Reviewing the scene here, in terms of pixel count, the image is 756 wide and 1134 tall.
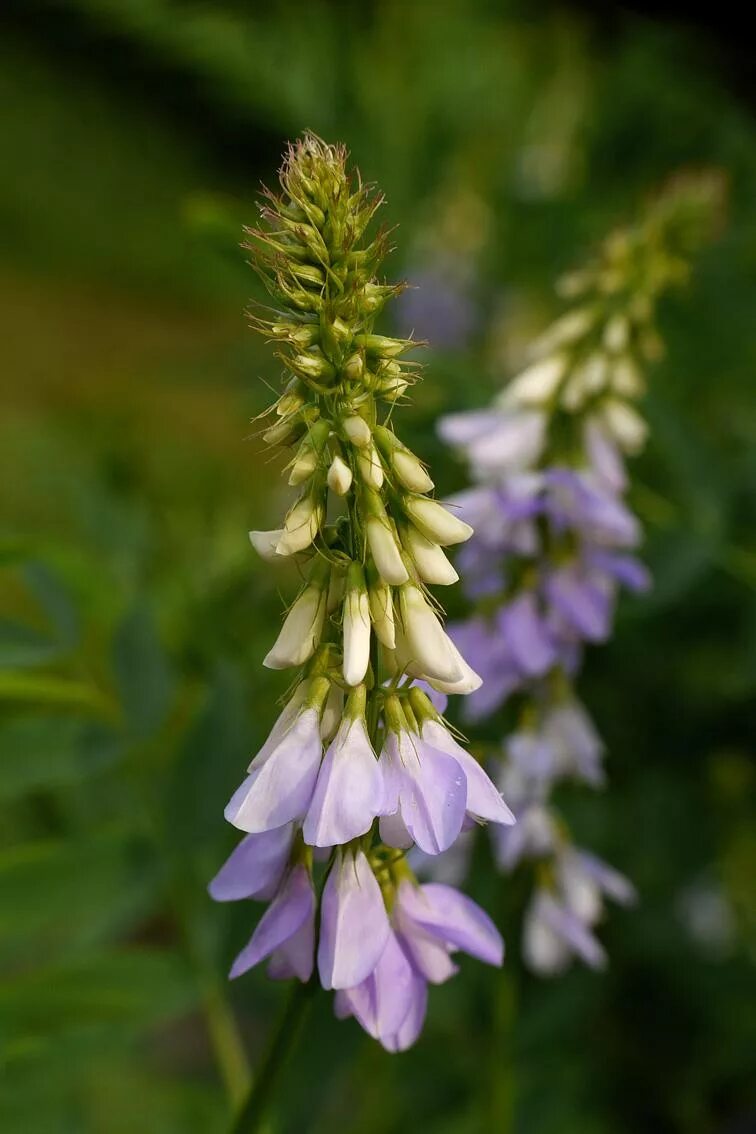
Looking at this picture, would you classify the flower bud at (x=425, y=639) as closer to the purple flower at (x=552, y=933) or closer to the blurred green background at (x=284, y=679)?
the blurred green background at (x=284, y=679)

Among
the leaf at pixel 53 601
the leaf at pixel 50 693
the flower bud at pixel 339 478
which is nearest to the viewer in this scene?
the flower bud at pixel 339 478

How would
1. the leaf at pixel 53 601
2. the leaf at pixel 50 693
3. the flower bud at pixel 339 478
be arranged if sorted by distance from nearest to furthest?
the flower bud at pixel 339 478 < the leaf at pixel 50 693 < the leaf at pixel 53 601

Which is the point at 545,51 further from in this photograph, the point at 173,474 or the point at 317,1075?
the point at 317,1075

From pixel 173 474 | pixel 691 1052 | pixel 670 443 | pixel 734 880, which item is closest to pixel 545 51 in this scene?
pixel 173 474

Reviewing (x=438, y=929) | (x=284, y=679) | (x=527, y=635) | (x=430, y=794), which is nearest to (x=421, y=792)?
(x=430, y=794)

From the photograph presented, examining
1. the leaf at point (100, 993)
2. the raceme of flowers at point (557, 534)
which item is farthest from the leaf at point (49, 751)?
the raceme of flowers at point (557, 534)

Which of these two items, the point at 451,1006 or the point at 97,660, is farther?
the point at 451,1006

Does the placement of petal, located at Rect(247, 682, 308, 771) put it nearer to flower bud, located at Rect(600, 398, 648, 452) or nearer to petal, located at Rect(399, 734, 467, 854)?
petal, located at Rect(399, 734, 467, 854)

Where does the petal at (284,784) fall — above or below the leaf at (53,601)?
below
